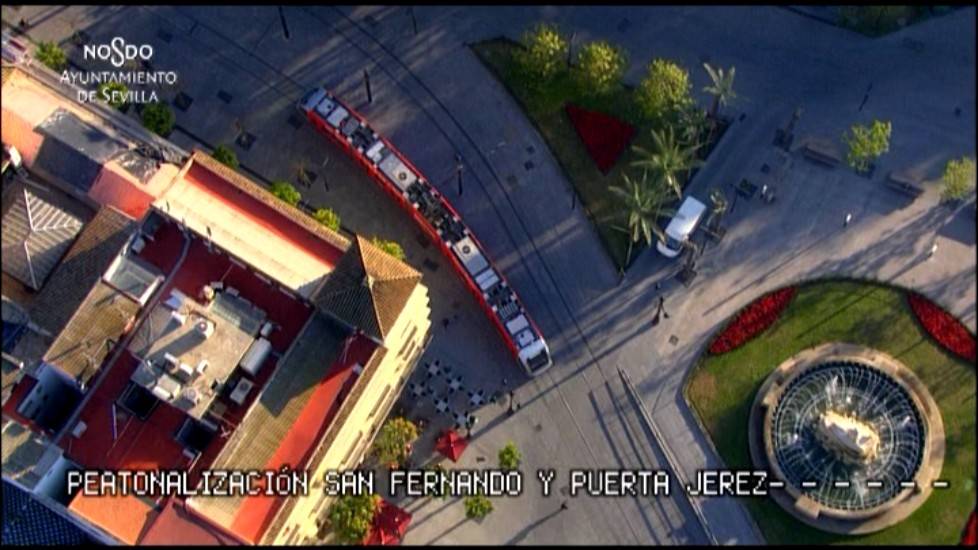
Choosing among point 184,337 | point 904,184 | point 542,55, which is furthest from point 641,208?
point 184,337

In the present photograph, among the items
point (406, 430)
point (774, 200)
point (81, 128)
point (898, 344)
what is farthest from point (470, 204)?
point (898, 344)

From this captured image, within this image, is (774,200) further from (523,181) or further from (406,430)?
(406,430)

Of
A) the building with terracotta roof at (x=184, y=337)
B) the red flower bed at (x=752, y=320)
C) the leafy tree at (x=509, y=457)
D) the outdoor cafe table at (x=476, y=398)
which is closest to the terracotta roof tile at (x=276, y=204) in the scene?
the building with terracotta roof at (x=184, y=337)

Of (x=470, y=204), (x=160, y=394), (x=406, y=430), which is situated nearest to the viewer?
(x=160, y=394)

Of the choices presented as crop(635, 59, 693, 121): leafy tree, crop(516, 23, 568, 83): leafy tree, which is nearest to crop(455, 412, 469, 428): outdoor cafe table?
crop(516, 23, 568, 83): leafy tree

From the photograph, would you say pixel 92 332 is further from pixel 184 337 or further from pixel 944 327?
pixel 944 327

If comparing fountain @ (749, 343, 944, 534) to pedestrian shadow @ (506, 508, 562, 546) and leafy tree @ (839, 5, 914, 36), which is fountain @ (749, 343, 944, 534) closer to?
pedestrian shadow @ (506, 508, 562, 546)
